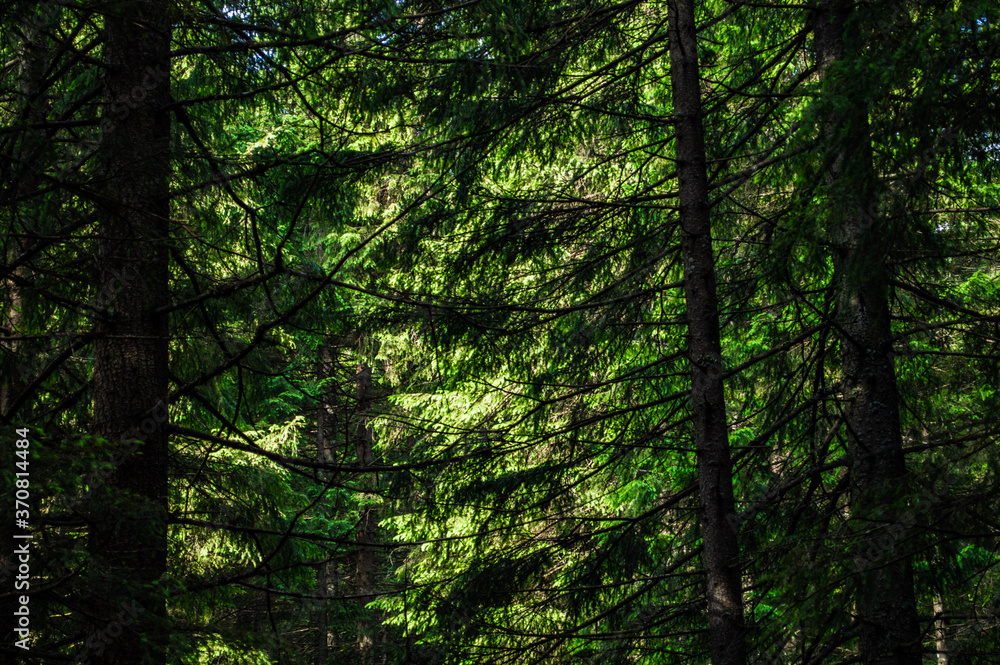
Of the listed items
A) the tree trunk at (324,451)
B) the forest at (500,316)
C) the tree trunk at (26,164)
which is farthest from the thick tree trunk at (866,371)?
the tree trunk at (26,164)

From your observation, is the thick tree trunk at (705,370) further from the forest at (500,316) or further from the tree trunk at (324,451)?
the tree trunk at (324,451)

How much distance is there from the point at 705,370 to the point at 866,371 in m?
1.18

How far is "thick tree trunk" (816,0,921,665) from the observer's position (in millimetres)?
4109

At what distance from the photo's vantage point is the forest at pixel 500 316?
405cm

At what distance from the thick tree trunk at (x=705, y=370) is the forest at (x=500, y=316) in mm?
23

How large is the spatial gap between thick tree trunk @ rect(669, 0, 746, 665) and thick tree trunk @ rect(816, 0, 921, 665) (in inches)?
34.4

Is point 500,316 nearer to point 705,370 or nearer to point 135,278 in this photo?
point 705,370

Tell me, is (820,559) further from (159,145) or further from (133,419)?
(159,145)

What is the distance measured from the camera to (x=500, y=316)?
5977 millimetres

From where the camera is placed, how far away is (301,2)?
5211 mm

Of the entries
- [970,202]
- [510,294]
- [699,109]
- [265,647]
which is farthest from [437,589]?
[970,202]

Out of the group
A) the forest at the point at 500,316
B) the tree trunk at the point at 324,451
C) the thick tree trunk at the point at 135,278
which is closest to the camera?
the forest at the point at 500,316

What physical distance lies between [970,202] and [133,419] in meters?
8.57

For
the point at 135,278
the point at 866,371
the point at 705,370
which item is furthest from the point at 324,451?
the point at 866,371
